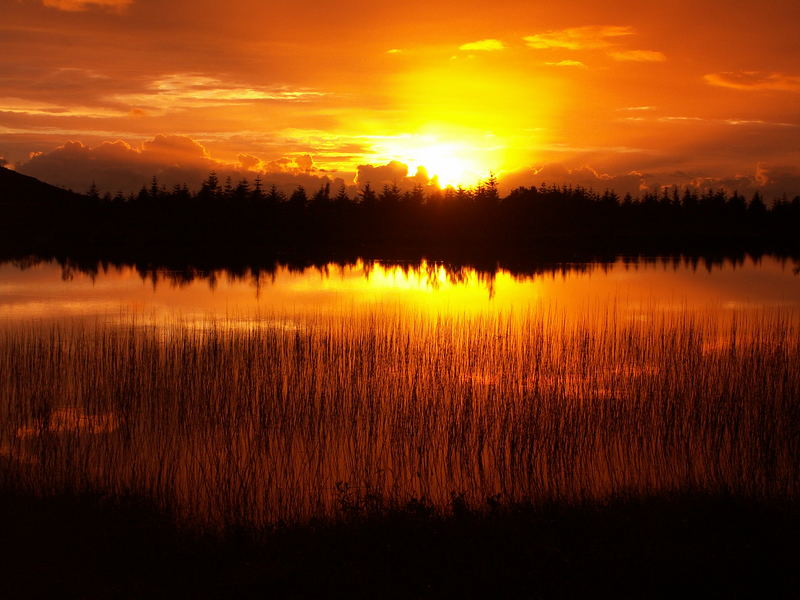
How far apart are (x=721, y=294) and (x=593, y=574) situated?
25.9m

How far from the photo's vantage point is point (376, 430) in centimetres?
1021

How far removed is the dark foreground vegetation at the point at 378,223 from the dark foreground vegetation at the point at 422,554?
48.9 meters

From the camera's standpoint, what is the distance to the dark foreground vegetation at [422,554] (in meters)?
5.28

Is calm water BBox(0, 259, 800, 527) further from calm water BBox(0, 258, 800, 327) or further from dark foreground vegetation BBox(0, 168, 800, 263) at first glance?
dark foreground vegetation BBox(0, 168, 800, 263)

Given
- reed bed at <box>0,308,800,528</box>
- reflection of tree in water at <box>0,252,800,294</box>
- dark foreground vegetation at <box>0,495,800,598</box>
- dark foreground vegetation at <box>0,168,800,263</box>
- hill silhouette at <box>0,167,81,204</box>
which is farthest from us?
hill silhouette at <box>0,167,81,204</box>

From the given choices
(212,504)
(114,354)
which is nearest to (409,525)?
(212,504)

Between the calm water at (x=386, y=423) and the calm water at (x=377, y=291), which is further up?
the calm water at (x=377, y=291)

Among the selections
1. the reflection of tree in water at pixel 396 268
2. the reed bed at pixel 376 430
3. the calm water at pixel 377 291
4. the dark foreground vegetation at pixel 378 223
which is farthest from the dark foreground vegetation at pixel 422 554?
the dark foreground vegetation at pixel 378 223

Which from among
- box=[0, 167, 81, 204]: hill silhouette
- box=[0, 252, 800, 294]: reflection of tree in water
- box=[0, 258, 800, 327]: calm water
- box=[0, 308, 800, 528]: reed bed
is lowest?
box=[0, 308, 800, 528]: reed bed

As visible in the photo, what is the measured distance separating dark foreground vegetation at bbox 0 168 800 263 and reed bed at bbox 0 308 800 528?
42.7m

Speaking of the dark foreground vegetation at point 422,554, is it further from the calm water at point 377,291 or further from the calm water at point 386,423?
the calm water at point 377,291

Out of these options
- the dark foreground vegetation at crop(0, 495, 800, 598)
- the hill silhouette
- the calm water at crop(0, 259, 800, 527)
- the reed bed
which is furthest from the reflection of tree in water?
the hill silhouette

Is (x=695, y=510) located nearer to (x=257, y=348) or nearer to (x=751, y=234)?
(x=257, y=348)

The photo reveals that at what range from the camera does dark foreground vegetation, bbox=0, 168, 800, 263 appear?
68.8 metres
